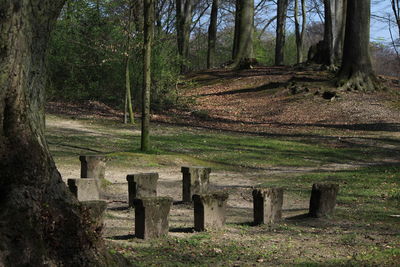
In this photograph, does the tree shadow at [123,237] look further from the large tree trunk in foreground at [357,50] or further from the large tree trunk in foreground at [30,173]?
Answer: the large tree trunk in foreground at [357,50]

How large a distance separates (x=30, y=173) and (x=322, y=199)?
484cm

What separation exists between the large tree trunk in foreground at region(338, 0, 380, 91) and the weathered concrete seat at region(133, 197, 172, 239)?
20.8 m

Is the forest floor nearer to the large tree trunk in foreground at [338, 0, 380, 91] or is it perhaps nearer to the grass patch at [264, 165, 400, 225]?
the grass patch at [264, 165, 400, 225]

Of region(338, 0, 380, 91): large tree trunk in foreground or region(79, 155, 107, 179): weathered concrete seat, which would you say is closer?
region(79, 155, 107, 179): weathered concrete seat

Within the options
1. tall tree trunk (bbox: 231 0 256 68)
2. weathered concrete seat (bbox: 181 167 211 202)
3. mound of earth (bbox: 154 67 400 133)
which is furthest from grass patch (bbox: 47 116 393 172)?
tall tree trunk (bbox: 231 0 256 68)

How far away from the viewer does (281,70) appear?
1385 inches

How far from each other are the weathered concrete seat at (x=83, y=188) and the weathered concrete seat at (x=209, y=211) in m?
1.46

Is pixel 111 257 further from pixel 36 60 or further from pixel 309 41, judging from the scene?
pixel 309 41

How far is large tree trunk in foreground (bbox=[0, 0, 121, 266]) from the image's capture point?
4406mm

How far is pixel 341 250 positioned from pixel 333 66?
86.7 ft

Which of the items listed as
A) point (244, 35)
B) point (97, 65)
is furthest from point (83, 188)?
point (244, 35)

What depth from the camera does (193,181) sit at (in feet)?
31.1

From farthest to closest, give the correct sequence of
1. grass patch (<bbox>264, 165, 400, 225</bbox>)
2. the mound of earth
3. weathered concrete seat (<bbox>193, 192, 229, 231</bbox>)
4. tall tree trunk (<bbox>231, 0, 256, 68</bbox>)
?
tall tree trunk (<bbox>231, 0, 256, 68</bbox>) < the mound of earth < grass patch (<bbox>264, 165, 400, 225</bbox>) < weathered concrete seat (<bbox>193, 192, 229, 231</bbox>)

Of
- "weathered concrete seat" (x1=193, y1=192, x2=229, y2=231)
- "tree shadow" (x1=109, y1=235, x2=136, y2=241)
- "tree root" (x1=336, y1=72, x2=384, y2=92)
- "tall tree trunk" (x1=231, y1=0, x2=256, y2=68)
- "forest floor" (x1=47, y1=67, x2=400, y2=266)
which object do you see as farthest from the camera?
"tall tree trunk" (x1=231, y1=0, x2=256, y2=68)
